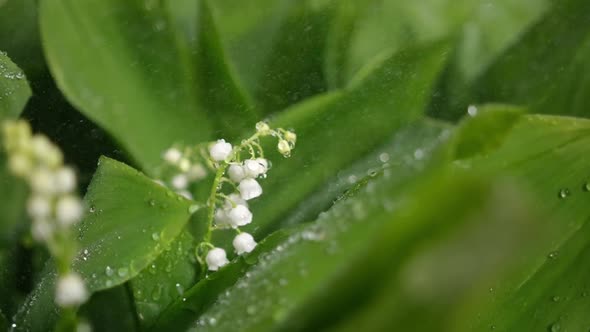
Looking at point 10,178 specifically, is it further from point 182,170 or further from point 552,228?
point 552,228

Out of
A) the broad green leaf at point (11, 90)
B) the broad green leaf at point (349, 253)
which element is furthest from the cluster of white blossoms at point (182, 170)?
the broad green leaf at point (349, 253)

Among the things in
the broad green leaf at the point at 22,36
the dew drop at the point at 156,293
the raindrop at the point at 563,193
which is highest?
the broad green leaf at the point at 22,36

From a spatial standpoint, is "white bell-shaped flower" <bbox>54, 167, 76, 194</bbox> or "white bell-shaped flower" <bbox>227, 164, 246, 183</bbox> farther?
"white bell-shaped flower" <bbox>227, 164, 246, 183</bbox>

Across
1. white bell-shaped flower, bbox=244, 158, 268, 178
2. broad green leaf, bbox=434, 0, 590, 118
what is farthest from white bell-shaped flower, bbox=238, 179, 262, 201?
broad green leaf, bbox=434, 0, 590, 118

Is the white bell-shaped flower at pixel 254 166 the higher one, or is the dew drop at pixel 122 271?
the white bell-shaped flower at pixel 254 166

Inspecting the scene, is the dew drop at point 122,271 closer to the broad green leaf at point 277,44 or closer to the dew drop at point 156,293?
the dew drop at point 156,293

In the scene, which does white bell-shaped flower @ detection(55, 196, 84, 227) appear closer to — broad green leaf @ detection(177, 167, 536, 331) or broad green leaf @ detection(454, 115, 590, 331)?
broad green leaf @ detection(177, 167, 536, 331)

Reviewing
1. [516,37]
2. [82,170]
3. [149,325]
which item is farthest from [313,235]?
[516,37]
